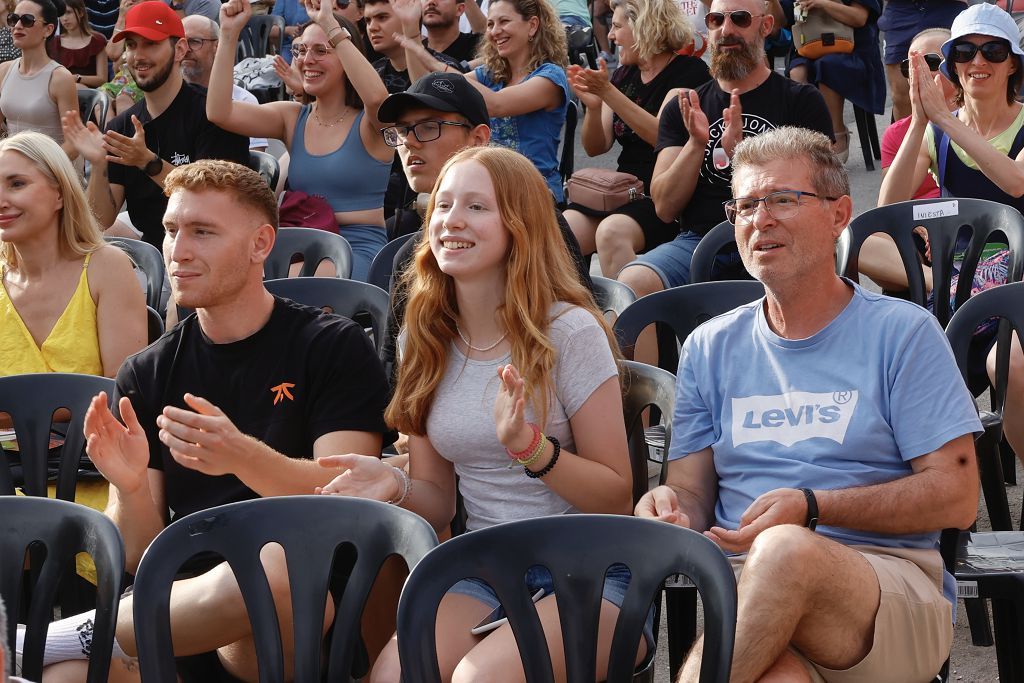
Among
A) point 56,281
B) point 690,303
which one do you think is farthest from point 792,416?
point 56,281

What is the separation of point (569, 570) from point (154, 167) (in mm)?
3952

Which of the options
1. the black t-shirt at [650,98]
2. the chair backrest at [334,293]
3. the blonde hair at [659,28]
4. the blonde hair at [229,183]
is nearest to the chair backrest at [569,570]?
the blonde hair at [229,183]

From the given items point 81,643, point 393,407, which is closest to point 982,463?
point 393,407

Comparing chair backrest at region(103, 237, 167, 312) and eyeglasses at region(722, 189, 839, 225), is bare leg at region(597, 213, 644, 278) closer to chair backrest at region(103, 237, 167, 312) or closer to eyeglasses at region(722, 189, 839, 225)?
chair backrest at region(103, 237, 167, 312)

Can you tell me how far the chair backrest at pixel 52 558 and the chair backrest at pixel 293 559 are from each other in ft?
0.40

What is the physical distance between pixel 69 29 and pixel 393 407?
8.18 meters

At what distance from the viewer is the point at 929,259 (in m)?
4.39

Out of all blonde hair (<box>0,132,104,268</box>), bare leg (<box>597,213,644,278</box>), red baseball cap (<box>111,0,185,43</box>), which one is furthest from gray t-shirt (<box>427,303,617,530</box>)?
red baseball cap (<box>111,0,185,43</box>)

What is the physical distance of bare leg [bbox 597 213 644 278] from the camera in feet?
17.9

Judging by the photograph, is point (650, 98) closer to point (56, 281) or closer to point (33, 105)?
point (56, 281)

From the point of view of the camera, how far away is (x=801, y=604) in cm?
222

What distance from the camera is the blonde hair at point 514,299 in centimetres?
277

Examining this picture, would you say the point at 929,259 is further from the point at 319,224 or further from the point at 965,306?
the point at 319,224

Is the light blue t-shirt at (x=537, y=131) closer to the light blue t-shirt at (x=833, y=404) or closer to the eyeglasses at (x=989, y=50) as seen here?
the eyeglasses at (x=989, y=50)
